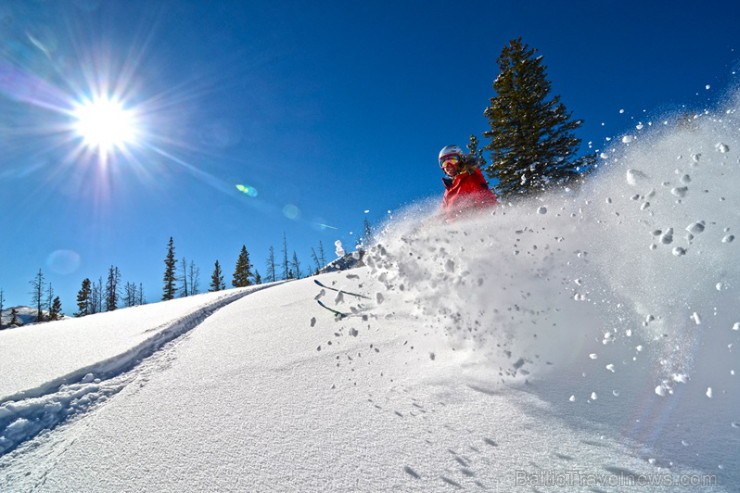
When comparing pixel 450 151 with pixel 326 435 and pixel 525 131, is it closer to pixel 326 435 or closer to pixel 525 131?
pixel 326 435

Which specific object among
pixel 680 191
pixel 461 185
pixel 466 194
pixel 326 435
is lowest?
pixel 326 435

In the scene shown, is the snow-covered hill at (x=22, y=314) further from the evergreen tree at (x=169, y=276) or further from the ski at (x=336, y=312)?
the ski at (x=336, y=312)

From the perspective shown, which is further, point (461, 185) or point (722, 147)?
point (461, 185)

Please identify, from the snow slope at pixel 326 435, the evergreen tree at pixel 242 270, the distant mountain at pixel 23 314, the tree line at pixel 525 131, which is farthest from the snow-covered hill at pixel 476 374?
the distant mountain at pixel 23 314

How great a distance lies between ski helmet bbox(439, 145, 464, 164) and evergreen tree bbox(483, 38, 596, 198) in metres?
8.71

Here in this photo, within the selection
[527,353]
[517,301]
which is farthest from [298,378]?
[517,301]

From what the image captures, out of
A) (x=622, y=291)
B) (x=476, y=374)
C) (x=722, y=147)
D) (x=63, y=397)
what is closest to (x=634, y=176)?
(x=722, y=147)

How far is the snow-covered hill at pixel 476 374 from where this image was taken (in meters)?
1.69

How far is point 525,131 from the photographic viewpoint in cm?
1521

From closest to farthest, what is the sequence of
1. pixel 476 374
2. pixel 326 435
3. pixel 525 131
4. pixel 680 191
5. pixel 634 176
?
pixel 326 435 → pixel 476 374 → pixel 680 191 → pixel 634 176 → pixel 525 131

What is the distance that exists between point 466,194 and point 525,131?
11598mm

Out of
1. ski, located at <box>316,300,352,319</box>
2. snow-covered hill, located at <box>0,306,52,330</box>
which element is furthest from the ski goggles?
snow-covered hill, located at <box>0,306,52,330</box>

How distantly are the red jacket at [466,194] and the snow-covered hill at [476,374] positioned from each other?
0.94 metres

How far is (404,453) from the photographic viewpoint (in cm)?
178
